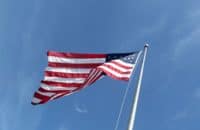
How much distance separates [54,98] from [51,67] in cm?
144

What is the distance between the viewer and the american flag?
2488 cm

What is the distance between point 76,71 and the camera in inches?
1006

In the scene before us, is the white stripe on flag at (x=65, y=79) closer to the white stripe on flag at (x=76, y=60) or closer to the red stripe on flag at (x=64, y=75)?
the red stripe on flag at (x=64, y=75)

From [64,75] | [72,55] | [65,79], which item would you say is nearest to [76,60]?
[72,55]

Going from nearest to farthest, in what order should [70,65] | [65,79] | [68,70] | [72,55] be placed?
[65,79] < [68,70] < [70,65] < [72,55]

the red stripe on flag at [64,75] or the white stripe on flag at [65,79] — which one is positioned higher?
the red stripe on flag at [64,75]

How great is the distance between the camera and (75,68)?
1008 inches

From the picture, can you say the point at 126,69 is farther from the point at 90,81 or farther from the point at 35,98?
the point at 35,98

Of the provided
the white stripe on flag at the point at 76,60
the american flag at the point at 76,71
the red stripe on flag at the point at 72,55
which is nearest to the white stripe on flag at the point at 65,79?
the american flag at the point at 76,71

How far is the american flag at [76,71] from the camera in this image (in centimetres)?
2488

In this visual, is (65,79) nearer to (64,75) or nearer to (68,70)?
(64,75)

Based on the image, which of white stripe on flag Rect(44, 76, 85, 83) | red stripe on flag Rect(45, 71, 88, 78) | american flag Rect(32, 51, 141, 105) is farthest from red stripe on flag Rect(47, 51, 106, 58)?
white stripe on flag Rect(44, 76, 85, 83)

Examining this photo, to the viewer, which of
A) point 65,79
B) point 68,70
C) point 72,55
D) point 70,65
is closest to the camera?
point 65,79

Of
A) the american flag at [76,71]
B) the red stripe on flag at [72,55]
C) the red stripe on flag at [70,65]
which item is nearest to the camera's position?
the american flag at [76,71]
